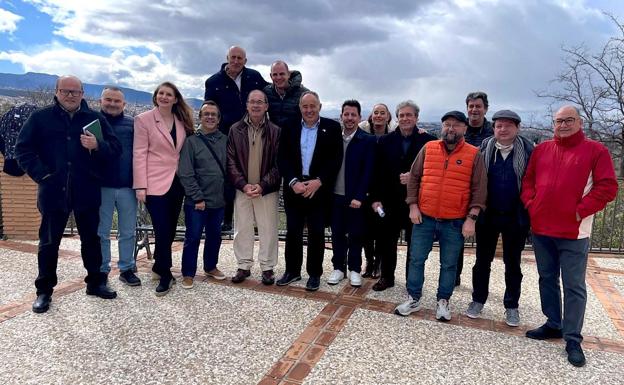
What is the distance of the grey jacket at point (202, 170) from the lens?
179 inches

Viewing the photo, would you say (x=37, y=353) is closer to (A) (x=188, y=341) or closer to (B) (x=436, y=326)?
(A) (x=188, y=341)

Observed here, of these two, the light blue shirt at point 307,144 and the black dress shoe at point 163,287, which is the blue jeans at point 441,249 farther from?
the black dress shoe at point 163,287

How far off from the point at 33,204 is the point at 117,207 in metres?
3.17

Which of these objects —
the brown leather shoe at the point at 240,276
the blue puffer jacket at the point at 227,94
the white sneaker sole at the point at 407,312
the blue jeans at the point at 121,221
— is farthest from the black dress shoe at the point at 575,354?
the blue jeans at the point at 121,221

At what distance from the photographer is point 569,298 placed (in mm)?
3586

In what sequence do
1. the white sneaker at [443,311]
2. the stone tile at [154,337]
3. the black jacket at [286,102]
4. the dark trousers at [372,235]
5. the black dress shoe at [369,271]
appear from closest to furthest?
the stone tile at [154,337], the white sneaker at [443,311], the dark trousers at [372,235], the black jacket at [286,102], the black dress shoe at [369,271]

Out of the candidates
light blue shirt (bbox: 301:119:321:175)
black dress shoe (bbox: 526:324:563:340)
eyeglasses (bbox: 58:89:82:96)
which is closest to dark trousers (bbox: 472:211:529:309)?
black dress shoe (bbox: 526:324:563:340)

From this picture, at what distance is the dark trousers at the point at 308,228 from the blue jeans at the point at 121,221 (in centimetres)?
168

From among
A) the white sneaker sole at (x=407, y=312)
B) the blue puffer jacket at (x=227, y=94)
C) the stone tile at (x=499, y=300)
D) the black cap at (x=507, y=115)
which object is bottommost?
the stone tile at (x=499, y=300)

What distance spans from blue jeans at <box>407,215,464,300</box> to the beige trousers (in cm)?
158

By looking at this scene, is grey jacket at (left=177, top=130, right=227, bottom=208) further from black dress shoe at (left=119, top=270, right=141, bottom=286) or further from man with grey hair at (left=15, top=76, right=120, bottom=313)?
black dress shoe at (left=119, top=270, right=141, bottom=286)

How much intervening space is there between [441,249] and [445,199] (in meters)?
0.51

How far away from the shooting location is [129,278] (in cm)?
487

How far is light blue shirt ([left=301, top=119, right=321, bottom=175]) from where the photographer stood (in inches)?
182
